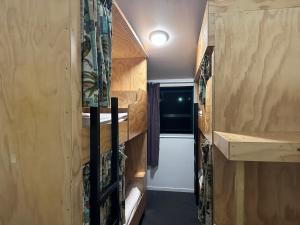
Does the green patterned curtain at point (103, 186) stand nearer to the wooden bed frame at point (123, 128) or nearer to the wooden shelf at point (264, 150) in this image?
the wooden bed frame at point (123, 128)

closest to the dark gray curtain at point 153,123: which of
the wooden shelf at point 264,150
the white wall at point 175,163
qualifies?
the white wall at point 175,163

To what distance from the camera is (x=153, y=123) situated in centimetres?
369

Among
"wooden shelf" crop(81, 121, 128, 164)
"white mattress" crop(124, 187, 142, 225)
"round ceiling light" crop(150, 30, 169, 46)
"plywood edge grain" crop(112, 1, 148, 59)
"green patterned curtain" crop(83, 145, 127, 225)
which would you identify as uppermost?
"round ceiling light" crop(150, 30, 169, 46)

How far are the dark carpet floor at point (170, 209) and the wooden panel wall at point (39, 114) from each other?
207cm

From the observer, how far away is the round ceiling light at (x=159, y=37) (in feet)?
8.79

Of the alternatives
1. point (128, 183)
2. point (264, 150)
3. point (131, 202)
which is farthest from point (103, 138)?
point (128, 183)

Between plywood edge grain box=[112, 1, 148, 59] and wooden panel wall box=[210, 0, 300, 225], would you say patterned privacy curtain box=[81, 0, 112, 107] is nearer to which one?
plywood edge grain box=[112, 1, 148, 59]

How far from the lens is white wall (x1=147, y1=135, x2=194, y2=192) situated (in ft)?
12.3

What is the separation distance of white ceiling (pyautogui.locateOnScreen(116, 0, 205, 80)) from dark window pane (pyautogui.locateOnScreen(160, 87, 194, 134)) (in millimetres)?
509

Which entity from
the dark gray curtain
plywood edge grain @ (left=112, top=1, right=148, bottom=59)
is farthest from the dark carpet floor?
plywood edge grain @ (left=112, top=1, right=148, bottom=59)

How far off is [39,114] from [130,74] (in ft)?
6.82

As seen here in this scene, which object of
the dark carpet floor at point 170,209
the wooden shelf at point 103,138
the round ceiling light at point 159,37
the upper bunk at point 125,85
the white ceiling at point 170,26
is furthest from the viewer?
the dark carpet floor at point 170,209

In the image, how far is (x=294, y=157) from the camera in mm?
835

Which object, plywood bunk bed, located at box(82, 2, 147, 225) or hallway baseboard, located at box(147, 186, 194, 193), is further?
hallway baseboard, located at box(147, 186, 194, 193)
